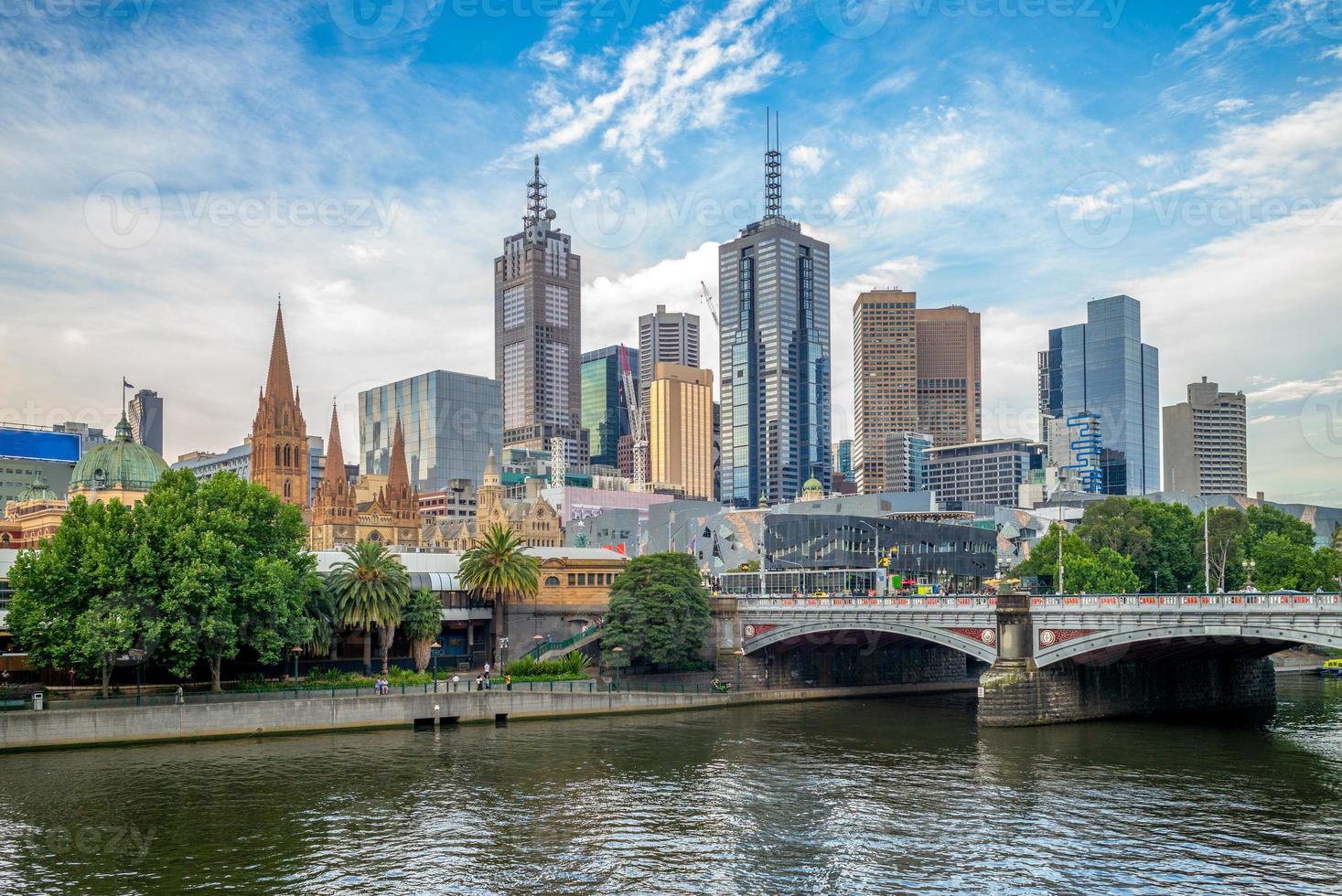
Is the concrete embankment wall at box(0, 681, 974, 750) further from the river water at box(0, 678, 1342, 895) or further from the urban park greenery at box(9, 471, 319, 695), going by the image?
the urban park greenery at box(9, 471, 319, 695)

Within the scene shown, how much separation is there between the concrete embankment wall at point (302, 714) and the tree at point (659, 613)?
5.75 m

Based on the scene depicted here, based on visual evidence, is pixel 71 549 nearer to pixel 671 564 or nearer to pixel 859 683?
pixel 671 564

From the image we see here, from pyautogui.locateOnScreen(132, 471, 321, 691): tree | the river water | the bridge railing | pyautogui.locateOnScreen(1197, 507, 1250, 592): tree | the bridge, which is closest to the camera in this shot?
the river water

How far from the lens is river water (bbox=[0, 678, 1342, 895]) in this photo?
45.5 metres

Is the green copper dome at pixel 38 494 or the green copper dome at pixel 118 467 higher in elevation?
the green copper dome at pixel 118 467

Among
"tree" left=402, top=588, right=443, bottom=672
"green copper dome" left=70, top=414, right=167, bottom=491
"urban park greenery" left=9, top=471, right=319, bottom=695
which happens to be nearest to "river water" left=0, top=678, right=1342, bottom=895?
"urban park greenery" left=9, top=471, right=319, bottom=695

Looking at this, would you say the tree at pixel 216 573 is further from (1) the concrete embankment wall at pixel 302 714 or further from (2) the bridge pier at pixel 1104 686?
(2) the bridge pier at pixel 1104 686

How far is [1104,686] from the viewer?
88250 mm

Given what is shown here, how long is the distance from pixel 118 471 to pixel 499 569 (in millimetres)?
76822

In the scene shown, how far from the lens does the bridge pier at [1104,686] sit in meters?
82.9

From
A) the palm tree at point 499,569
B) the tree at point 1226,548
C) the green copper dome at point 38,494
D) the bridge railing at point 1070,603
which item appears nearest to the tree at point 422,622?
the palm tree at point 499,569

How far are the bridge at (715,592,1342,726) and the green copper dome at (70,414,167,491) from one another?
300 ft

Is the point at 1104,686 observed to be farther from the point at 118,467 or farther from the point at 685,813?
the point at 118,467

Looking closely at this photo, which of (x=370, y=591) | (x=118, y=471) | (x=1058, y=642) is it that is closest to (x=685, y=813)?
(x=1058, y=642)
